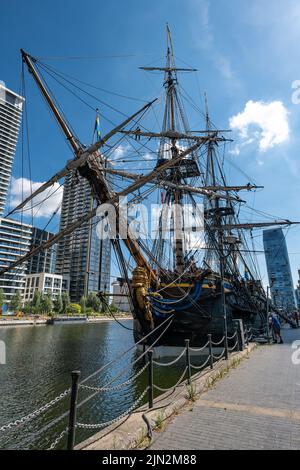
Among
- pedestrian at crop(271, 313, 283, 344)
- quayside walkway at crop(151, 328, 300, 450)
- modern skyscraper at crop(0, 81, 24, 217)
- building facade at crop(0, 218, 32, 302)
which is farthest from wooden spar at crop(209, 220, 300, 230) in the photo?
modern skyscraper at crop(0, 81, 24, 217)

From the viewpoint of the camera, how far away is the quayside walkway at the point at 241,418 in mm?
3811

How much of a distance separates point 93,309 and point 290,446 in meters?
105

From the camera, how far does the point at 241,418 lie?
4.68 metres

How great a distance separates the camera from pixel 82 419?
7973 mm

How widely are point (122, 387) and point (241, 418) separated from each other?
26.4 feet

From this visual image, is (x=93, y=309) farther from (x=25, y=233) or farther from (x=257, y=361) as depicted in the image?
(x=257, y=361)

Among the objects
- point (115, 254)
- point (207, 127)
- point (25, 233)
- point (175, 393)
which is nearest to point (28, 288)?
point (25, 233)

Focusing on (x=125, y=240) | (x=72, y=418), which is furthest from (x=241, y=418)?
(x=125, y=240)

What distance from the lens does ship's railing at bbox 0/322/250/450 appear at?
3531 mm

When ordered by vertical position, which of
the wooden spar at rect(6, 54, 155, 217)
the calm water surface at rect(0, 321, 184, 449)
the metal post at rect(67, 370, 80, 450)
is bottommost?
the calm water surface at rect(0, 321, 184, 449)

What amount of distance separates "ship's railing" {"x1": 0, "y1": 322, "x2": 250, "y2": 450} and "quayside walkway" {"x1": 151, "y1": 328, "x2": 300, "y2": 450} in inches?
29.0

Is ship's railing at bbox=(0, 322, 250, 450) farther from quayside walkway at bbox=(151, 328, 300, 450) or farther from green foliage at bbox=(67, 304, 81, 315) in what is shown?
green foliage at bbox=(67, 304, 81, 315)

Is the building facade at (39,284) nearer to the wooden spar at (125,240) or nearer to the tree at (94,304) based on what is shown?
the tree at (94,304)

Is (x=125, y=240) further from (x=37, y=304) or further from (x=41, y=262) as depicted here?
(x=41, y=262)
